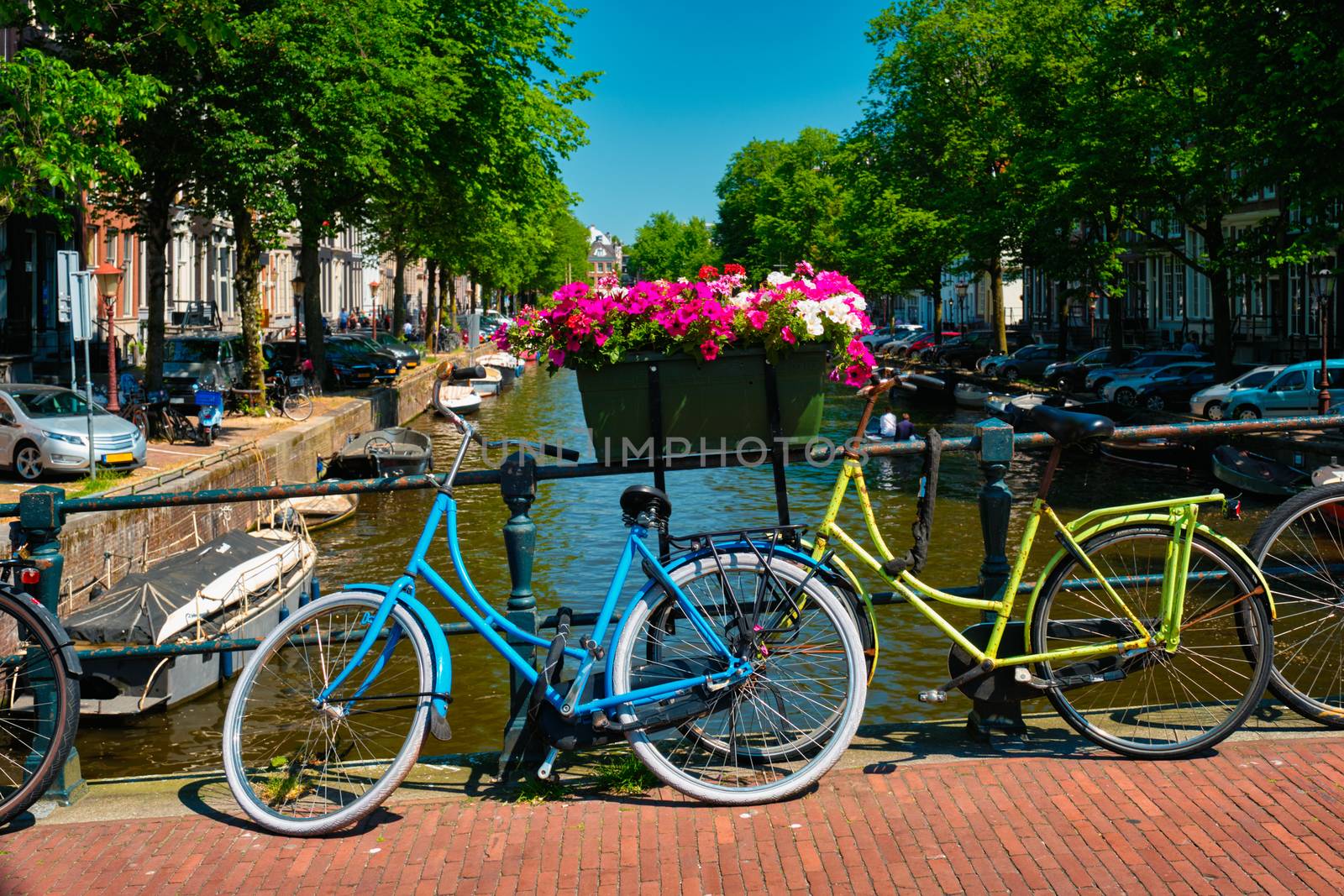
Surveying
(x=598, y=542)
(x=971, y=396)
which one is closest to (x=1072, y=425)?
(x=598, y=542)

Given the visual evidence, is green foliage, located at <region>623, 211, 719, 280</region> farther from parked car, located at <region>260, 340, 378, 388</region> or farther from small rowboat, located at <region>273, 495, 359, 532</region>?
small rowboat, located at <region>273, 495, 359, 532</region>

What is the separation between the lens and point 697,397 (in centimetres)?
470

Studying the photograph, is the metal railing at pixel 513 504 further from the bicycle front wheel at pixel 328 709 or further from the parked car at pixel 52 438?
the parked car at pixel 52 438

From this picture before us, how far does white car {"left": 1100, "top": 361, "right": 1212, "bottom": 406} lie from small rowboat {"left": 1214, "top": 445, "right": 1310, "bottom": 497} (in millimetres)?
11164

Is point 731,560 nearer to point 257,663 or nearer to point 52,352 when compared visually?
point 257,663

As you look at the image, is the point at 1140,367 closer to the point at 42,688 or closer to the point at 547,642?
the point at 547,642

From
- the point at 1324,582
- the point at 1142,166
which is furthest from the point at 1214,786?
the point at 1142,166

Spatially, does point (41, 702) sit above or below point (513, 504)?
below

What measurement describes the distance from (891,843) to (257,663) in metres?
2.08

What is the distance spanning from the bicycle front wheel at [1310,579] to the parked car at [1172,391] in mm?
30785

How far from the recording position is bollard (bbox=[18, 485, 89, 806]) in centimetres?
454

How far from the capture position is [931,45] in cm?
4891

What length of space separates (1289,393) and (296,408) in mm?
21436

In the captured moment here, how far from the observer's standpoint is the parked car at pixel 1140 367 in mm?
37906
